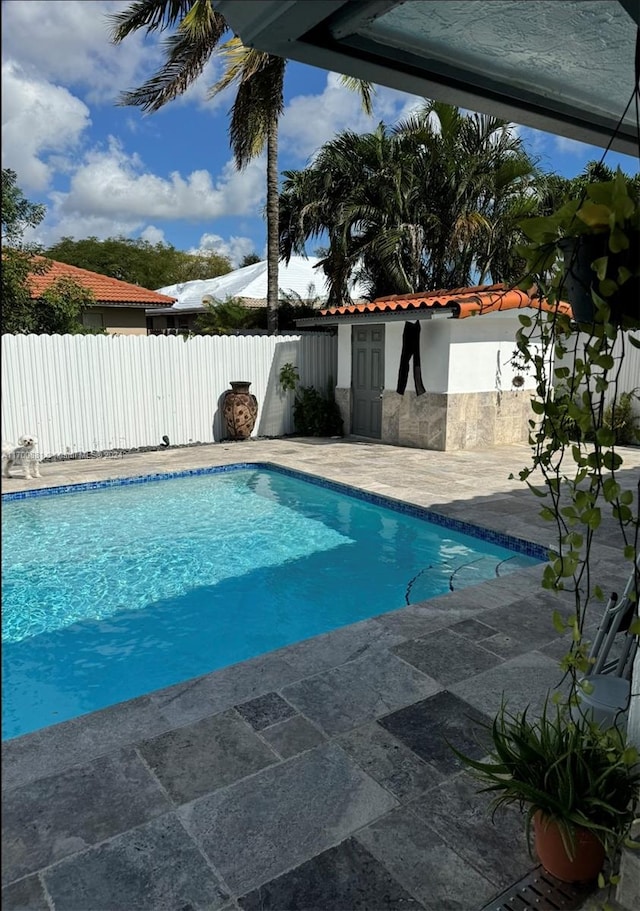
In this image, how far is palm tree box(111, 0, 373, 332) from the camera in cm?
1352

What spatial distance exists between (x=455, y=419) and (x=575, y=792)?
9940 millimetres

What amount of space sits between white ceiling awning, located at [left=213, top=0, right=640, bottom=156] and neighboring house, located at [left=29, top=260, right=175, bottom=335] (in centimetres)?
2101

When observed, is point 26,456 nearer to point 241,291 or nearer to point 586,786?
point 586,786

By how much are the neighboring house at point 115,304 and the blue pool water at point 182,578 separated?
1479 centimetres

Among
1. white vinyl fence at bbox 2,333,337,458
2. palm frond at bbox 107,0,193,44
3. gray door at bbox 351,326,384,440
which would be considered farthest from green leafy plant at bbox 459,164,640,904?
palm frond at bbox 107,0,193,44

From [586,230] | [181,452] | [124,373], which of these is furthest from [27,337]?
[586,230]

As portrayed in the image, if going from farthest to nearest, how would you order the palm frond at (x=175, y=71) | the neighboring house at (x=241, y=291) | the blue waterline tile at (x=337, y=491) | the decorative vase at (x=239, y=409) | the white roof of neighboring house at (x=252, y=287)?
1. the white roof of neighboring house at (x=252, y=287)
2. the neighboring house at (x=241, y=291)
3. the palm frond at (x=175, y=71)
4. the decorative vase at (x=239, y=409)
5. the blue waterline tile at (x=337, y=491)

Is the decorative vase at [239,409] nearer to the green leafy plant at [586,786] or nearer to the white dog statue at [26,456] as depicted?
the white dog statue at [26,456]

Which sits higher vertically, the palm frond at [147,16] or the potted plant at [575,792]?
the palm frond at [147,16]

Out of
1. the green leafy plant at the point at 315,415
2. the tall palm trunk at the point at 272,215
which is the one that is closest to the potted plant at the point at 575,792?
the green leafy plant at the point at 315,415

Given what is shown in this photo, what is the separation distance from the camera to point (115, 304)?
22.4 meters

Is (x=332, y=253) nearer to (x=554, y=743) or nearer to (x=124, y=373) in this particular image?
(x=124, y=373)

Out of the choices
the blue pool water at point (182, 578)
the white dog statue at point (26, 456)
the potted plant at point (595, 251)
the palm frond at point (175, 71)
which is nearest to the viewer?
the potted plant at point (595, 251)

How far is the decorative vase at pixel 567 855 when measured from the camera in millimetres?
2131
